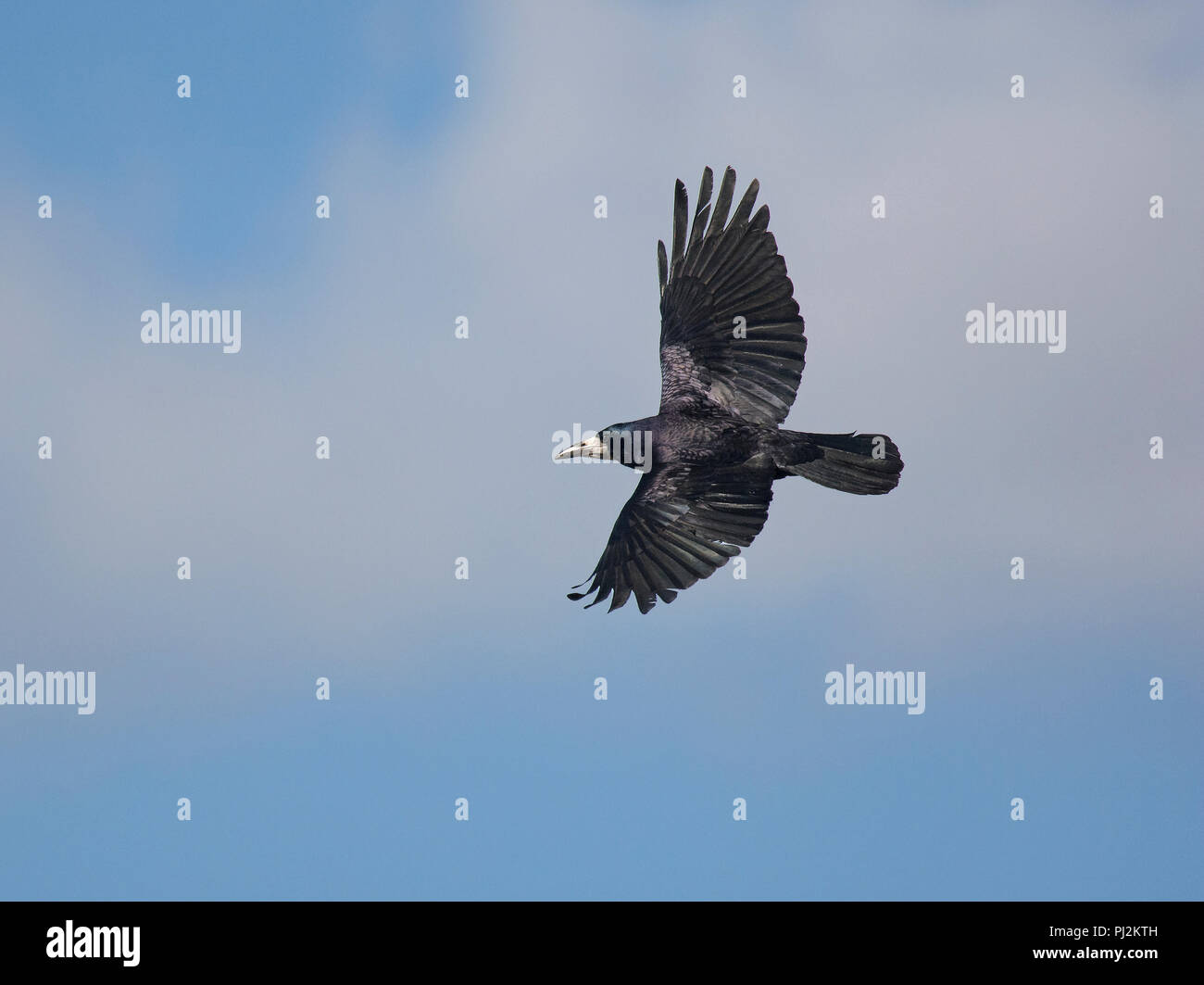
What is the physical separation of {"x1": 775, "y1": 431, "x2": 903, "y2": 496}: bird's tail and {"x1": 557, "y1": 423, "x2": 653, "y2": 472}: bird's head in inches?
52.6

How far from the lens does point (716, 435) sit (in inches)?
708

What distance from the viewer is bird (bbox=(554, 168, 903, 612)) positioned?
17.8m

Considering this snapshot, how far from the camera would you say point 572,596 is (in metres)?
17.7

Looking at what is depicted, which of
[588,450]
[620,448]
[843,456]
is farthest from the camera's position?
[588,450]

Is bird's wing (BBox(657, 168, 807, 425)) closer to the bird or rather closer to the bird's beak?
the bird

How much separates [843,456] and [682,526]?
174cm

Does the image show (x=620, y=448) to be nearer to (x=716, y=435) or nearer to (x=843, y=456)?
(x=716, y=435)

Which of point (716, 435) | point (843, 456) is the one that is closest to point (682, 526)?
point (716, 435)

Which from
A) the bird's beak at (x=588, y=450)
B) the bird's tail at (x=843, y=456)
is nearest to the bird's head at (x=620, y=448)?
the bird's beak at (x=588, y=450)

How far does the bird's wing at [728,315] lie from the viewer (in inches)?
698

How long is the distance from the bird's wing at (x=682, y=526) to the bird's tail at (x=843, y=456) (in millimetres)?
348
